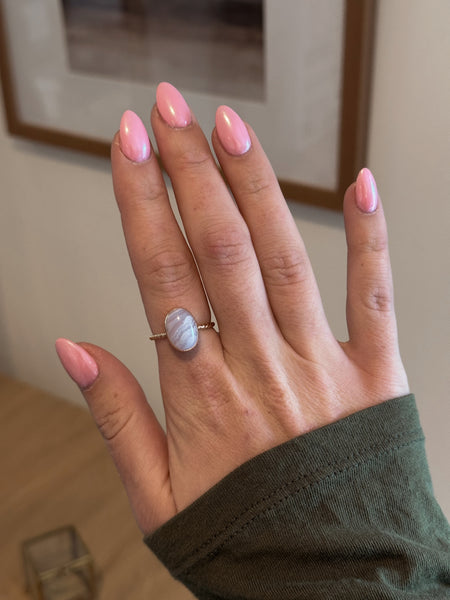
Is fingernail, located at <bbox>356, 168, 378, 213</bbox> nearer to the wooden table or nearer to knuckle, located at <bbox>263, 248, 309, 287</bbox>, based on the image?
knuckle, located at <bbox>263, 248, 309, 287</bbox>

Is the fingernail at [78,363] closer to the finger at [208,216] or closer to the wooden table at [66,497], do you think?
the finger at [208,216]

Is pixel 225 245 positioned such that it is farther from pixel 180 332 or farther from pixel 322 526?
pixel 322 526

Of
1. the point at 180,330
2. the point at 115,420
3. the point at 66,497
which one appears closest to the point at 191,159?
the point at 180,330

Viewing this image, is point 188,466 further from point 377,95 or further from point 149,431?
point 377,95

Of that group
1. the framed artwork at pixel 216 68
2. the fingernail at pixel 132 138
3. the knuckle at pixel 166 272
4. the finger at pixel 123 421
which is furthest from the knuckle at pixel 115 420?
the framed artwork at pixel 216 68

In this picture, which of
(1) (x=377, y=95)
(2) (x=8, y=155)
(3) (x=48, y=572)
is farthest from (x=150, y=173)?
(2) (x=8, y=155)

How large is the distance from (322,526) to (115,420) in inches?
8.2

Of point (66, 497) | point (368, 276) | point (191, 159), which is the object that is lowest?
point (66, 497)

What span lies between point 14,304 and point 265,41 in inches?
32.0

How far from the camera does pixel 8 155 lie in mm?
1140

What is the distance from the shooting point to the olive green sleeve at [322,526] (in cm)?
45

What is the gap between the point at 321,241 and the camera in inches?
32.4

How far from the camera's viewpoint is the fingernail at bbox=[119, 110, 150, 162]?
0.50 meters

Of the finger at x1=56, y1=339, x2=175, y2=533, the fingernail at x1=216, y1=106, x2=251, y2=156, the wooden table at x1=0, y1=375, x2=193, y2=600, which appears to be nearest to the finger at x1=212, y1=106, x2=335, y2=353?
the fingernail at x1=216, y1=106, x2=251, y2=156
